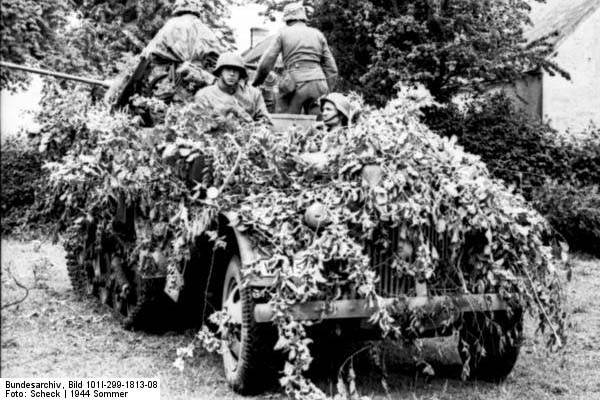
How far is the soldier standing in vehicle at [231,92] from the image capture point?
670cm

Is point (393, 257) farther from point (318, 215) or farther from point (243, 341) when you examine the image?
point (243, 341)

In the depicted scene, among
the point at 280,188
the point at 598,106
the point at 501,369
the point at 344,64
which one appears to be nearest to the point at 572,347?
the point at 501,369

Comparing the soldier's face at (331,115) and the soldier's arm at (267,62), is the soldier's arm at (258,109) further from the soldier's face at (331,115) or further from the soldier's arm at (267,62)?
the soldier's arm at (267,62)

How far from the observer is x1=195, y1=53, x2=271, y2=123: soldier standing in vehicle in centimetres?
670

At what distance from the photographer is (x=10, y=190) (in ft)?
50.3

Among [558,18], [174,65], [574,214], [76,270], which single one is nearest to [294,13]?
[174,65]

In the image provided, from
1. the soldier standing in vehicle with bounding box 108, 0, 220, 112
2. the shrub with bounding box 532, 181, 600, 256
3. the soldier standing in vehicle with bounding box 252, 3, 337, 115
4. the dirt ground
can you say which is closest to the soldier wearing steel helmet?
the dirt ground

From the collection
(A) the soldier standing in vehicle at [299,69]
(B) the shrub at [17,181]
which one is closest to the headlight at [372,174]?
(A) the soldier standing in vehicle at [299,69]

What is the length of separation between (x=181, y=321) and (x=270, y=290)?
3.13 meters

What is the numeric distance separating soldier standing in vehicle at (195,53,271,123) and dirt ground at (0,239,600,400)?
2.05 m

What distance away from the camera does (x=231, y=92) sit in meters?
6.93

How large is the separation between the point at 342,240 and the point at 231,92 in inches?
103

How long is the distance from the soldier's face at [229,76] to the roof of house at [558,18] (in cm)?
1181

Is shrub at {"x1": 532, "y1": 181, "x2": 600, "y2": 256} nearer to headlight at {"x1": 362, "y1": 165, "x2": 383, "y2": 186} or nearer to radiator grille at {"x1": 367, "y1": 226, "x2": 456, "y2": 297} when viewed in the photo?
radiator grille at {"x1": 367, "y1": 226, "x2": 456, "y2": 297}
